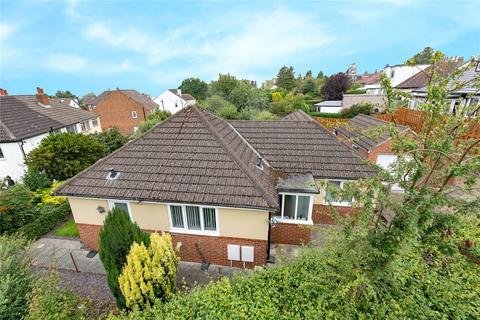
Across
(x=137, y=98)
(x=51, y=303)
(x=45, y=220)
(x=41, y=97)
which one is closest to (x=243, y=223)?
(x=51, y=303)

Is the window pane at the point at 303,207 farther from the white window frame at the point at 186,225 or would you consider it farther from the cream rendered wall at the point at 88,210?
the cream rendered wall at the point at 88,210

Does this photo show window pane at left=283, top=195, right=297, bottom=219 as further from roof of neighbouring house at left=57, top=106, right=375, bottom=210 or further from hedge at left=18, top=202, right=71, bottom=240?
hedge at left=18, top=202, right=71, bottom=240

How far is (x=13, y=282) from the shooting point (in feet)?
20.7

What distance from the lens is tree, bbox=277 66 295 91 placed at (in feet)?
269

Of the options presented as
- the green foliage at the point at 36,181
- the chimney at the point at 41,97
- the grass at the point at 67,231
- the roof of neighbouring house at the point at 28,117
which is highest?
the chimney at the point at 41,97

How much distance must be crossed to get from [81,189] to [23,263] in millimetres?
2922

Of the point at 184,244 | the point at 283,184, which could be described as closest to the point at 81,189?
the point at 184,244

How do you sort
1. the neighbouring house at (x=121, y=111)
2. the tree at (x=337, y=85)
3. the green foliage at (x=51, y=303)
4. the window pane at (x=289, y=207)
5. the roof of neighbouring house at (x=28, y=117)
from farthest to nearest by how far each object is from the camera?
the tree at (x=337, y=85) < the neighbouring house at (x=121, y=111) < the roof of neighbouring house at (x=28, y=117) < the window pane at (x=289, y=207) < the green foliage at (x=51, y=303)

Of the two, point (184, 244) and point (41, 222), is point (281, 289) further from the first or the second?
point (41, 222)

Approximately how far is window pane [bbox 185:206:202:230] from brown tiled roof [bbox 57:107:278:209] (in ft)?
2.49

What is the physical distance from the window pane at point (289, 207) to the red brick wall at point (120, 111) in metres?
36.8

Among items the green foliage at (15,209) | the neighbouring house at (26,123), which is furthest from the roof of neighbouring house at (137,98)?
the green foliage at (15,209)

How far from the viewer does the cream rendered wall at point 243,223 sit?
8312 mm

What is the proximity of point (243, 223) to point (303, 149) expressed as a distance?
6010mm
